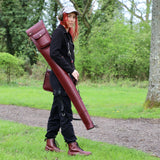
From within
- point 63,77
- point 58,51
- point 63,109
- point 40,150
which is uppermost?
point 58,51

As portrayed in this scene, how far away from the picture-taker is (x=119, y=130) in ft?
21.0

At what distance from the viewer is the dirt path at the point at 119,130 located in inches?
205

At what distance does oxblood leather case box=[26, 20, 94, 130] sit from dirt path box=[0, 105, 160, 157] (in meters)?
1.51

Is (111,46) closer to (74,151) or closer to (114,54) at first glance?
(114,54)

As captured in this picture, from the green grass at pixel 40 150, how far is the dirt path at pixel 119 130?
598mm

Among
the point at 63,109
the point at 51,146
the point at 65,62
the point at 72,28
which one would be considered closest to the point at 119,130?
the point at 51,146

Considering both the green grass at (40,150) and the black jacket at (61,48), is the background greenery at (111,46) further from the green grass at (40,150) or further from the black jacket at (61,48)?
the black jacket at (61,48)

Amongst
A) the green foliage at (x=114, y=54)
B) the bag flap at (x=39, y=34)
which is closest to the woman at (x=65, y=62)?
the bag flap at (x=39, y=34)

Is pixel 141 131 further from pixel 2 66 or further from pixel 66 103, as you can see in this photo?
pixel 2 66

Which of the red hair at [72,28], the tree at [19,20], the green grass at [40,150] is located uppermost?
the tree at [19,20]

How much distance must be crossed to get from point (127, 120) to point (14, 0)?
82.1ft

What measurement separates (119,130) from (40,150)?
8.79ft

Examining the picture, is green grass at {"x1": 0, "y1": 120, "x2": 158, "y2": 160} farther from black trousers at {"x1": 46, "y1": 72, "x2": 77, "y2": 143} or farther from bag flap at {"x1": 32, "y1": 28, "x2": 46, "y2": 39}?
bag flap at {"x1": 32, "y1": 28, "x2": 46, "y2": 39}

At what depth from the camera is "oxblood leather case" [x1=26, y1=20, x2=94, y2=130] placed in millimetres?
3904
